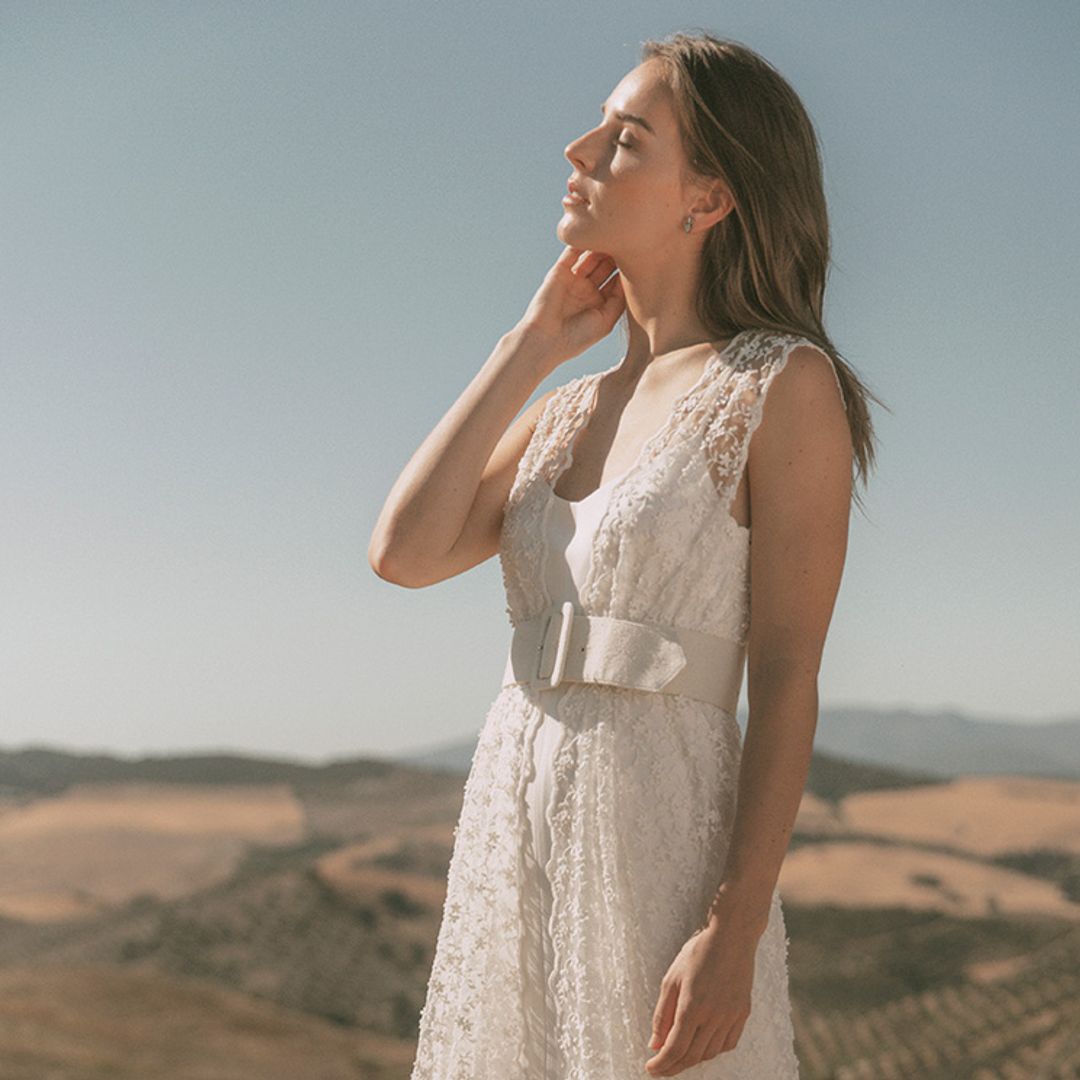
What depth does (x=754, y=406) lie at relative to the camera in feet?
4.17

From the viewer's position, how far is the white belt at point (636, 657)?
1.26m

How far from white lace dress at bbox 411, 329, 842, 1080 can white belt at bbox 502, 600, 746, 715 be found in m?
0.01

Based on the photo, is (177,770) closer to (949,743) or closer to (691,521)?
(949,743)

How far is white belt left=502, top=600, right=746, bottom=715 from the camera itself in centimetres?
126

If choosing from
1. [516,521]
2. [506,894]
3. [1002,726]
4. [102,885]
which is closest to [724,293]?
[516,521]

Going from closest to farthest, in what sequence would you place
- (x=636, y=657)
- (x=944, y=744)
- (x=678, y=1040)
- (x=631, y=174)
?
(x=678, y=1040) < (x=636, y=657) < (x=631, y=174) < (x=944, y=744)

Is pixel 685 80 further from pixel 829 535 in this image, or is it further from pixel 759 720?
pixel 759 720

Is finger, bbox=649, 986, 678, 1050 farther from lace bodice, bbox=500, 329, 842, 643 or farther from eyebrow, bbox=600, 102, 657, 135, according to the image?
eyebrow, bbox=600, 102, 657, 135

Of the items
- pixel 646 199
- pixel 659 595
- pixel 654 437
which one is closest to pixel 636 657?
pixel 659 595

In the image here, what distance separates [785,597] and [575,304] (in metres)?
0.47

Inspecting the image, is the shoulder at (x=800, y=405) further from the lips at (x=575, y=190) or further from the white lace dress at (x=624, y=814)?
the lips at (x=575, y=190)

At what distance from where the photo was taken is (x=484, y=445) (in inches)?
56.5

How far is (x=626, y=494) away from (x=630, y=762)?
0.23 m

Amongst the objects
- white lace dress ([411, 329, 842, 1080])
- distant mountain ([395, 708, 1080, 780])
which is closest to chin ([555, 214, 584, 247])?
white lace dress ([411, 329, 842, 1080])
